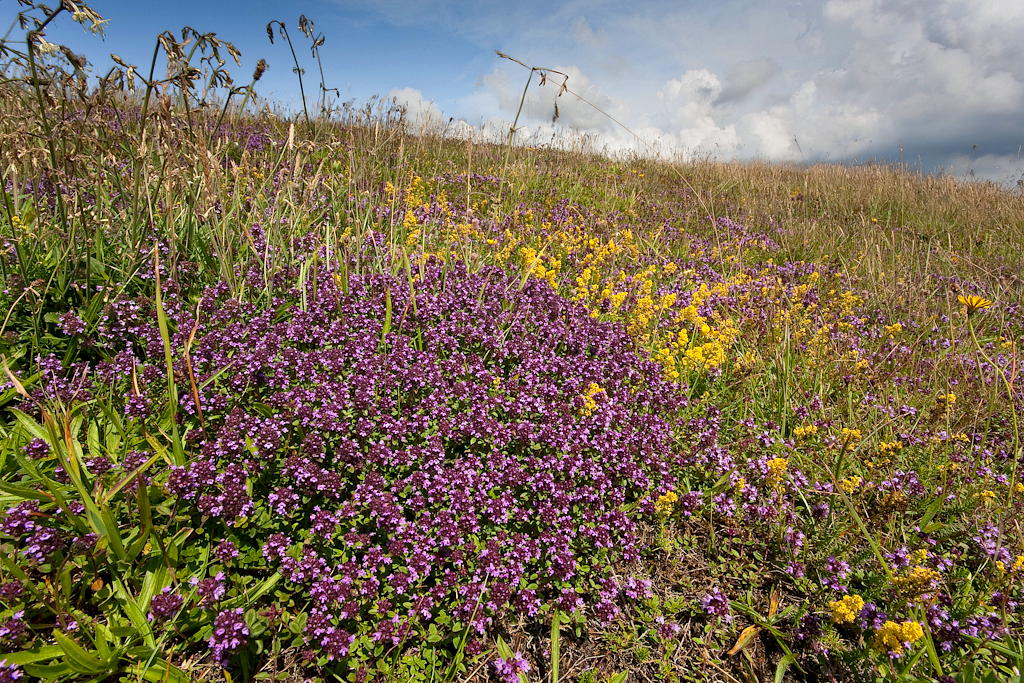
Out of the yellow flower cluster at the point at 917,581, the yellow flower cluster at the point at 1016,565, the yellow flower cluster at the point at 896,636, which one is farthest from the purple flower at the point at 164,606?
the yellow flower cluster at the point at 1016,565

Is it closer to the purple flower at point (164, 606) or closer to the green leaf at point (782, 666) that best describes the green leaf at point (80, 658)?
the purple flower at point (164, 606)

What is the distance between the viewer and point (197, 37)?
2.70m

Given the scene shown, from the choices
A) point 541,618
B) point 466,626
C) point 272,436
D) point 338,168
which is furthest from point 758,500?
point 338,168

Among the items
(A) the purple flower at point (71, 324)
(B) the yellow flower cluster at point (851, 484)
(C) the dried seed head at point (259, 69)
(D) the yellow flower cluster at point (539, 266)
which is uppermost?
(C) the dried seed head at point (259, 69)

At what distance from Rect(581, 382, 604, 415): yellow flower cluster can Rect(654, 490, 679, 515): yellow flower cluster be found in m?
0.62

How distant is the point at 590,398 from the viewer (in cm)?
302

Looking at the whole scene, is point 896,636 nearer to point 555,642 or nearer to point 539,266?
point 555,642

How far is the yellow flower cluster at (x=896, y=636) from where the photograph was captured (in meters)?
1.91

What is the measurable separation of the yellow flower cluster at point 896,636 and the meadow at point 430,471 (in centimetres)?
1

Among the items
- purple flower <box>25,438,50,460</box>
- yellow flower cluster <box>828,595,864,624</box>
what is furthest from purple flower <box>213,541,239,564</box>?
yellow flower cluster <box>828,595,864,624</box>

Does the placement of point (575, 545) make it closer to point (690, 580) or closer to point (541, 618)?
point (541, 618)

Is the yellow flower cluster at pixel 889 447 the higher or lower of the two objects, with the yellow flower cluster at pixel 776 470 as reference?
higher

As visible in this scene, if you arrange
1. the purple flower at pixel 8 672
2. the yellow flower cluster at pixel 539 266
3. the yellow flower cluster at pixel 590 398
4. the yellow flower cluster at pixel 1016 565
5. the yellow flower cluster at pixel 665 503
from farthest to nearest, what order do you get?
the yellow flower cluster at pixel 539 266 → the yellow flower cluster at pixel 590 398 → the yellow flower cluster at pixel 665 503 → the yellow flower cluster at pixel 1016 565 → the purple flower at pixel 8 672

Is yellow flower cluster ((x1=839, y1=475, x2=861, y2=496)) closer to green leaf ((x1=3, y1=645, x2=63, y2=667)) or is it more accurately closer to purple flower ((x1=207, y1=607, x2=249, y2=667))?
purple flower ((x1=207, y1=607, x2=249, y2=667))
